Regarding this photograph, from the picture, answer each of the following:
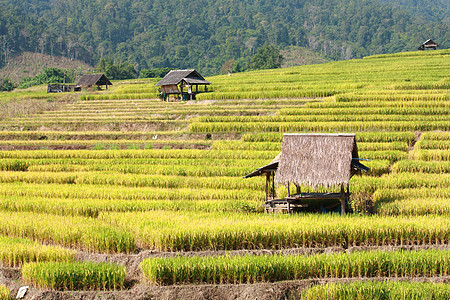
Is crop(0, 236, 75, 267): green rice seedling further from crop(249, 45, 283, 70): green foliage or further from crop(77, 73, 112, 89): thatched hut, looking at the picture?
crop(249, 45, 283, 70): green foliage

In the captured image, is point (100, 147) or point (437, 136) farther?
point (100, 147)

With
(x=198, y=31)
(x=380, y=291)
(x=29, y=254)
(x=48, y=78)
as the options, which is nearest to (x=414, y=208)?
(x=380, y=291)

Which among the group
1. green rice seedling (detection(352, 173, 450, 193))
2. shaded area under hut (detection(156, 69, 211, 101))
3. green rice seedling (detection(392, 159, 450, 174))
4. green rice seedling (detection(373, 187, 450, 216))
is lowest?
green rice seedling (detection(373, 187, 450, 216))

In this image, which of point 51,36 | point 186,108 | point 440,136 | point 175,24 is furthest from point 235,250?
point 175,24

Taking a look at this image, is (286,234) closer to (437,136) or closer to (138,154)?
(138,154)

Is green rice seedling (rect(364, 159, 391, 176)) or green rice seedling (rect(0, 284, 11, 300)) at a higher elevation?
green rice seedling (rect(364, 159, 391, 176))

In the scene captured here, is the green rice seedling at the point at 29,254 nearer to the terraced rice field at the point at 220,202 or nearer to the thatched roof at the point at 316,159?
the terraced rice field at the point at 220,202

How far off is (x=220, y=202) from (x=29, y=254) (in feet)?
19.8

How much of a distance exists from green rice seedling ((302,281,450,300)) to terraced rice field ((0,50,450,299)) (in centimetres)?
4

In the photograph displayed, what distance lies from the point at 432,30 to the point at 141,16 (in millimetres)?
74443

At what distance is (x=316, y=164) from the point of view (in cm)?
1423

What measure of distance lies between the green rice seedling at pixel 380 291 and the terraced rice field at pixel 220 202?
0.04 metres

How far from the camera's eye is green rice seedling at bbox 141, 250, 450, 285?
33.4ft

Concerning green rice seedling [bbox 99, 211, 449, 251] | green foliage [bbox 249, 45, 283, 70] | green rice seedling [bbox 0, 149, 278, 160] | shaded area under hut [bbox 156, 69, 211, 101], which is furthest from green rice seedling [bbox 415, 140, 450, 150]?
green foliage [bbox 249, 45, 283, 70]
